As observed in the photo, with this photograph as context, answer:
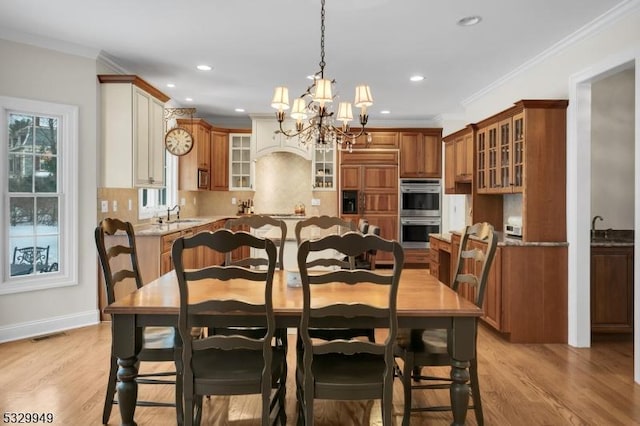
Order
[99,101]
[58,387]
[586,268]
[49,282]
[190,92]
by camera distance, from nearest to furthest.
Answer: [58,387] < [586,268] < [49,282] < [99,101] < [190,92]

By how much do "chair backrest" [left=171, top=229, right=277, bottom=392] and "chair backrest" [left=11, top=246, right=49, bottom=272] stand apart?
9.26 feet

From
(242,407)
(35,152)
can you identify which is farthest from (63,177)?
(242,407)

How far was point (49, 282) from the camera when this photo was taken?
429 centimetres

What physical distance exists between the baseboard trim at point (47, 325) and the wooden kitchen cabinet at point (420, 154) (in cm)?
555

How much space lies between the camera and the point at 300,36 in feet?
13.5

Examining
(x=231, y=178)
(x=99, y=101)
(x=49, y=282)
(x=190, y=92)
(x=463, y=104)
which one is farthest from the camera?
(x=231, y=178)

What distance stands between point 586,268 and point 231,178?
6.06 m

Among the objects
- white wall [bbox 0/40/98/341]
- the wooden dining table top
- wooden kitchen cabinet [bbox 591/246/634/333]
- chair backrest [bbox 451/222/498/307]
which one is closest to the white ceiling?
white wall [bbox 0/40/98/341]

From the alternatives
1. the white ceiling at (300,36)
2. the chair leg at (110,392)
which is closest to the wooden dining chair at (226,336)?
the chair leg at (110,392)

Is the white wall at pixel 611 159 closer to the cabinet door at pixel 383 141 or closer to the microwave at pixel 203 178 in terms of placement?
the cabinet door at pixel 383 141

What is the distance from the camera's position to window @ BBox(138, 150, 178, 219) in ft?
19.4

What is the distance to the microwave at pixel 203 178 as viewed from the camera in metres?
7.57

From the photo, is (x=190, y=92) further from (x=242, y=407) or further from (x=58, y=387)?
(x=242, y=407)

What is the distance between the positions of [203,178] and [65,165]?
349cm
